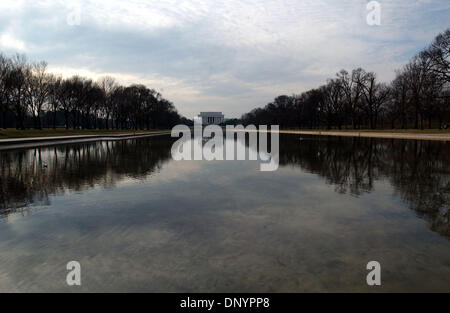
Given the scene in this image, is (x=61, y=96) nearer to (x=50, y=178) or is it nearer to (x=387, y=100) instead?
(x=50, y=178)

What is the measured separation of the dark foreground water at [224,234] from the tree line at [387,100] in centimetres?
3627

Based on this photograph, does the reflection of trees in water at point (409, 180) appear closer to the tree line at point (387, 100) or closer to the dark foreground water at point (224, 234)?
the dark foreground water at point (224, 234)

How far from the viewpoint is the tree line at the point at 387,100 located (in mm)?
38787

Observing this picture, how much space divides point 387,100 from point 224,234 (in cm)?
8288

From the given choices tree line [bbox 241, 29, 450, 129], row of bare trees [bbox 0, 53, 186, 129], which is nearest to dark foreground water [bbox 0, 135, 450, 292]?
tree line [bbox 241, 29, 450, 129]

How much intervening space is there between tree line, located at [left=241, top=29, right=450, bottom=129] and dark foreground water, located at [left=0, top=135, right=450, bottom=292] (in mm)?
36270

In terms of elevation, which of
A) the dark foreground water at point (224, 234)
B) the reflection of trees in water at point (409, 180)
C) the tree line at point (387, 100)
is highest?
the tree line at point (387, 100)

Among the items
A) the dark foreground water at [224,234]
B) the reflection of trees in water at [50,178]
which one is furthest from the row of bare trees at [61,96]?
the dark foreground water at [224,234]

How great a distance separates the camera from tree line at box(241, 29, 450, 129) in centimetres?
3879

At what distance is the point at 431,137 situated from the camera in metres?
36.4

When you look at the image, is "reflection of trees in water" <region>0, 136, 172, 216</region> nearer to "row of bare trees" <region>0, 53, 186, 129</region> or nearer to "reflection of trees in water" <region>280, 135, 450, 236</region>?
"reflection of trees in water" <region>280, 135, 450, 236</region>
